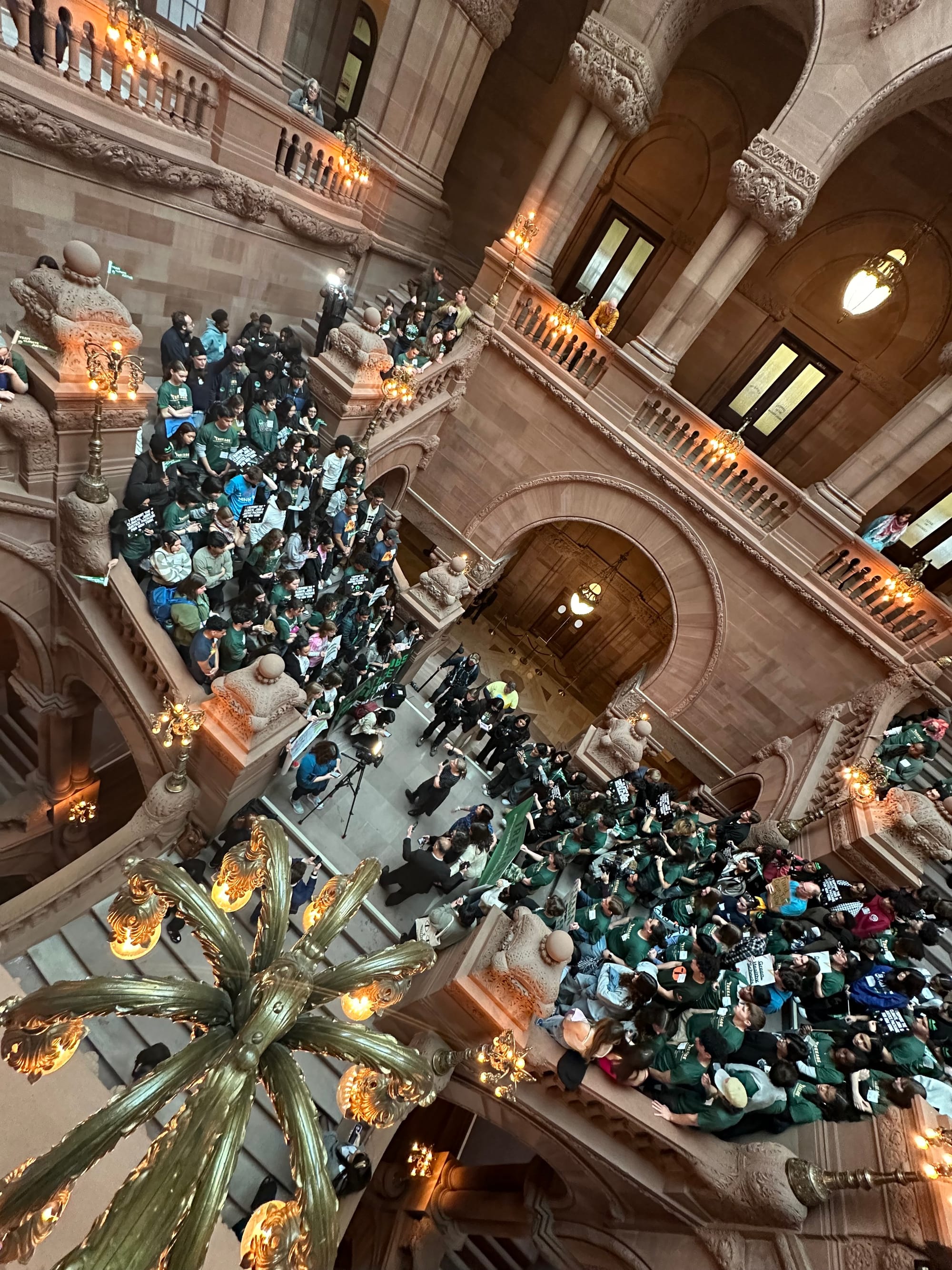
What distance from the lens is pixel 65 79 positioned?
21.0 ft

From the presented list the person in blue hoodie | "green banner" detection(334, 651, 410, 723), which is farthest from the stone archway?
the person in blue hoodie

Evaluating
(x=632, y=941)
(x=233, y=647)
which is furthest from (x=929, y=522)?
(x=233, y=647)

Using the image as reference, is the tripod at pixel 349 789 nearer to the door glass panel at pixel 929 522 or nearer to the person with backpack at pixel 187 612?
the person with backpack at pixel 187 612

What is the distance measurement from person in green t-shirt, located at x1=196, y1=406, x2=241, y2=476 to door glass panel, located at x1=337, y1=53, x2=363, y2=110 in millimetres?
11462

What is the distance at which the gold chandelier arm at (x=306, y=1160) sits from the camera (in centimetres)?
198

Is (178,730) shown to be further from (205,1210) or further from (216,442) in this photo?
(205,1210)

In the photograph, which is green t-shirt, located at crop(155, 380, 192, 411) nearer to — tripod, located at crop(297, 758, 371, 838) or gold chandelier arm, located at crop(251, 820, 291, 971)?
tripod, located at crop(297, 758, 371, 838)

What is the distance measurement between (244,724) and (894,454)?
39.3 ft

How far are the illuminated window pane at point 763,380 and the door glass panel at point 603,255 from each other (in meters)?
4.85

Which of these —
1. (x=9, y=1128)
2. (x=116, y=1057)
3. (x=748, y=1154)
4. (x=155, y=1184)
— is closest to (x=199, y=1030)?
(x=155, y=1184)

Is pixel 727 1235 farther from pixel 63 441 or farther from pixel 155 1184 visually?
pixel 63 441

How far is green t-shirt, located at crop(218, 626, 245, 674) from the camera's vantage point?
20.9 ft

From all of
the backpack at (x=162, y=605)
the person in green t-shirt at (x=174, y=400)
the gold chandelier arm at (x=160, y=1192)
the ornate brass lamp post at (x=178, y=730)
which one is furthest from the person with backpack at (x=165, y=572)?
the gold chandelier arm at (x=160, y=1192)

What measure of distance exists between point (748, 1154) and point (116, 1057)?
5380 mm
